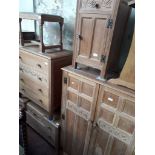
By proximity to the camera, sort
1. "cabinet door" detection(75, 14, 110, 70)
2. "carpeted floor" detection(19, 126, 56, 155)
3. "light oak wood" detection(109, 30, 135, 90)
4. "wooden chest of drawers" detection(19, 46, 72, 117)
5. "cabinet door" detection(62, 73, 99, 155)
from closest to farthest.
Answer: "light oak wood" detection(109, 30, 135, 90)
"cabinet door" detection(75, 14, 110, 70)
"cabinet door" detection(62, 73, 99, 155)
"wooden chest of drawers" detection(19, 46, 72, 117)
"carpeted floor" detection(19, 126, 56, 155)

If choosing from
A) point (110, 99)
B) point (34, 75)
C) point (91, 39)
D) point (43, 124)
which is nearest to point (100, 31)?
point (91, 39)

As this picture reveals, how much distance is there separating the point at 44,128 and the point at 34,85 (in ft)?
1.98

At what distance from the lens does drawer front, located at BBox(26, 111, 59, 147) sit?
1747 mm

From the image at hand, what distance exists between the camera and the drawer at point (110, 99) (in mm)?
1065

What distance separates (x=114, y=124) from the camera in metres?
1.13

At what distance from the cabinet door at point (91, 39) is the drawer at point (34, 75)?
50 centimetres

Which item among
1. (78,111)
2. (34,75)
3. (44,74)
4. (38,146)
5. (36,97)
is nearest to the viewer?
(78,111)

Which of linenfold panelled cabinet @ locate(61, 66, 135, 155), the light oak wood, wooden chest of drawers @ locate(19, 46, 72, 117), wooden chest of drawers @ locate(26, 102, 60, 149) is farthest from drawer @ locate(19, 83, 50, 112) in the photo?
the light oak wood

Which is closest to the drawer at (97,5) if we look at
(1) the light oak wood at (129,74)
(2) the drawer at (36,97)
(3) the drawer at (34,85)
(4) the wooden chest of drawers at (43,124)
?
(1) the light oak wood at (129,74)

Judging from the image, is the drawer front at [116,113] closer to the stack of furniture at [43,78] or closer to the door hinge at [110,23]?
the door hinge at [110,23]

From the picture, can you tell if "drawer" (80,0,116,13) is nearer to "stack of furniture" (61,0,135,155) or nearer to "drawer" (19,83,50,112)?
"stack of furniture" (61,0,135,155)

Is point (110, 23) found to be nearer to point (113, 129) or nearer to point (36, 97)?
point (113, 129)

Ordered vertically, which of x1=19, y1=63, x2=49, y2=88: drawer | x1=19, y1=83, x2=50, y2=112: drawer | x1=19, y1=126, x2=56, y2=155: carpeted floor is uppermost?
x1=19, y1=63, x2=49, y2=88: drawer

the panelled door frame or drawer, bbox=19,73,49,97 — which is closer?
the panelled door frame
